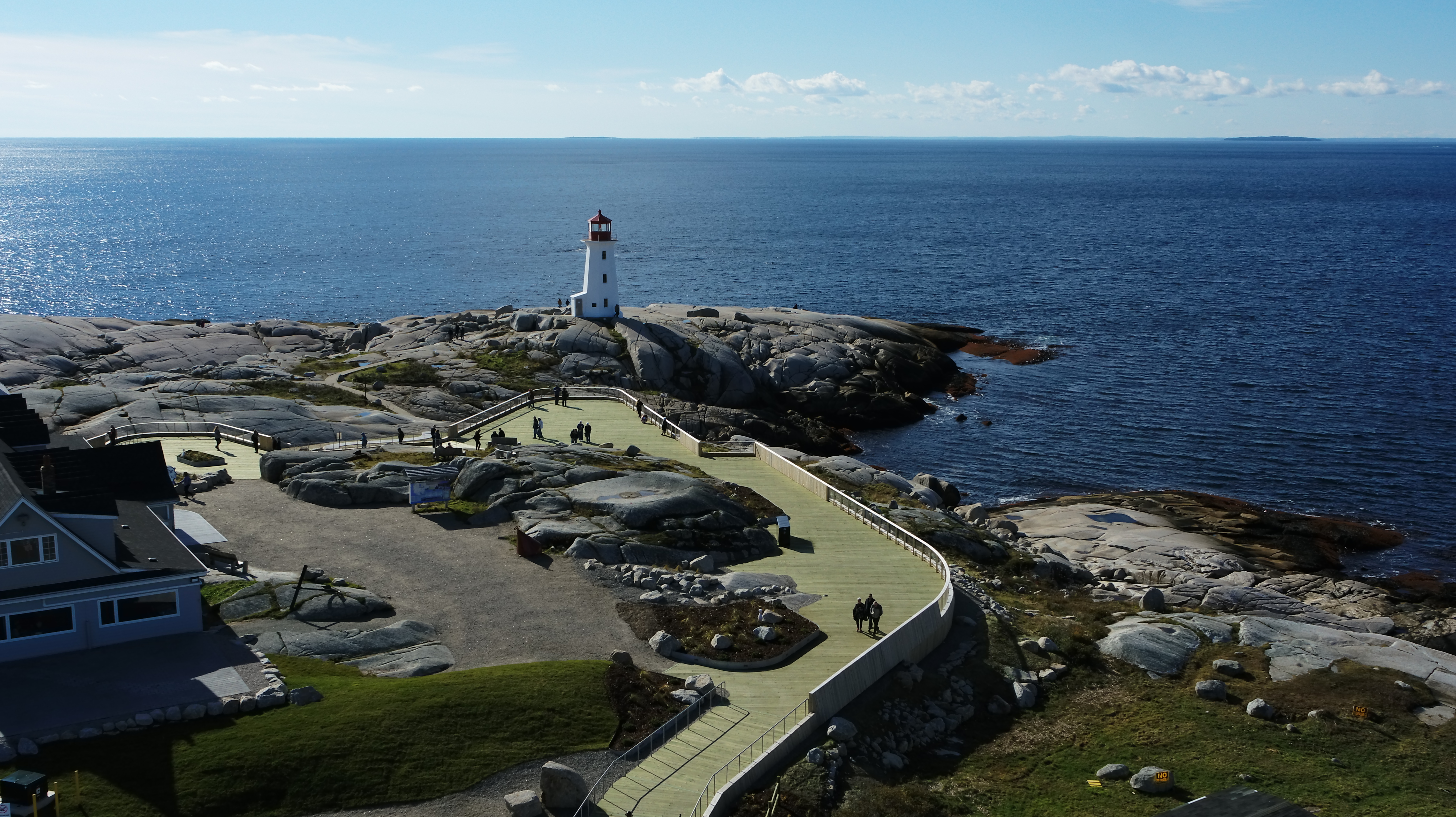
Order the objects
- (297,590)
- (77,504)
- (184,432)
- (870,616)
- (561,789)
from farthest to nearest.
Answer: (184,432), (297,590), (870,616), (77,504), (561,789)

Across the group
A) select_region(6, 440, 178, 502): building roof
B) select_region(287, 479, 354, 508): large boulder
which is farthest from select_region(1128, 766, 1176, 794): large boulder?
select_region(6, 440, 178, 502): building roof

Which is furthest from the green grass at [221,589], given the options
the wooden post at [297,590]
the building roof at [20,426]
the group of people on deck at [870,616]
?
the group of people on deck at [870,616]

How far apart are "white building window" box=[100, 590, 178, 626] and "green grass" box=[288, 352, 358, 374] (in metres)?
45.9

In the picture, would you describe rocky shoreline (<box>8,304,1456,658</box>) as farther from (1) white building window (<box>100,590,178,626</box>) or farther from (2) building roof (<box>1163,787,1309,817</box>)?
(2) building roof (<box>1163,787,1309,817</box>)

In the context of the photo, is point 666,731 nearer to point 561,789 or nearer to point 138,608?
point 561,789

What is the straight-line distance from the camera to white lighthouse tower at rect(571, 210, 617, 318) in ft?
270

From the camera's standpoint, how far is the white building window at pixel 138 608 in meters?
30.3

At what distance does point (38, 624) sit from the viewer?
29.2 meters

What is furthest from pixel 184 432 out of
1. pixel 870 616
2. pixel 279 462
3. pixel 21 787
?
pixel 870 616

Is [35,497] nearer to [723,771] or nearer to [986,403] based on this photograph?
[723,771]

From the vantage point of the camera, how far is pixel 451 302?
135375 mm

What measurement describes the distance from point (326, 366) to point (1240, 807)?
6873cm

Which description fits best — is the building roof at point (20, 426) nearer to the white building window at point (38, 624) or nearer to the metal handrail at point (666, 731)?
the white building window at point (38, 624)

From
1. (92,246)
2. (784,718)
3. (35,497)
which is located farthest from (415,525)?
(92,246)
